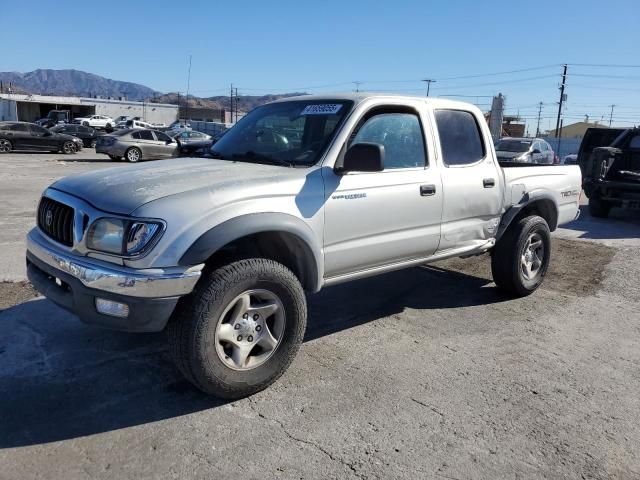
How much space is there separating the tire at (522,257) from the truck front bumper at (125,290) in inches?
137

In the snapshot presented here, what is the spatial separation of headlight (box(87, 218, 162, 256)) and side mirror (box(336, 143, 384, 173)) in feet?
4.54

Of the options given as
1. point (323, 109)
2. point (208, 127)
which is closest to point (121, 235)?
point (323, 109)

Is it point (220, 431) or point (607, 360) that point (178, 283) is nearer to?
point (220, 431)

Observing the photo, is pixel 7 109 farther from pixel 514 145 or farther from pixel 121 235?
pixel 121 235

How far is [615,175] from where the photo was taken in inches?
457

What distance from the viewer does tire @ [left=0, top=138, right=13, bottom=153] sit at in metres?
24.4

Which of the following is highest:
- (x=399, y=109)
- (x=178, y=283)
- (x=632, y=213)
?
(x=399, y=109)

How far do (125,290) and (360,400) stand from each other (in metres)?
1.58

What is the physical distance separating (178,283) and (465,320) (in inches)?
115

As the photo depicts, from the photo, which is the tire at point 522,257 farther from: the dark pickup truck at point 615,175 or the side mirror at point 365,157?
the dark pickup truck at point 615,175

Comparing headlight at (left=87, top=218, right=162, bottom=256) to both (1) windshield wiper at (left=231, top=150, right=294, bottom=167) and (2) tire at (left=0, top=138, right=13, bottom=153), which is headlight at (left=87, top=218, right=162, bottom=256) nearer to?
(1) windshield wiper at (left=231, top=150, right=294, bottom=167)

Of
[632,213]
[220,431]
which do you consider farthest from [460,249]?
[632,213]

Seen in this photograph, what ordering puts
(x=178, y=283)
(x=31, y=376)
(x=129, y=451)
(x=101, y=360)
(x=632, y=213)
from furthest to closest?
1. (x=632, y=213)
2. (x=101, y=360)
3. (x=31, y=376)
4. (x=178, y=283)
5. (x=129, y=451)

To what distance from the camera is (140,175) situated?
367cm
